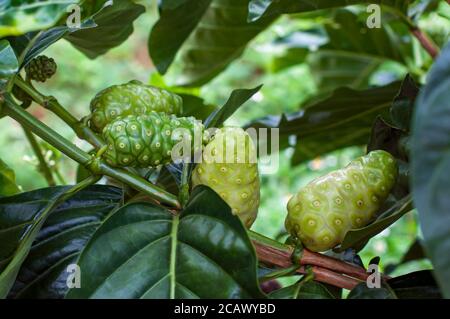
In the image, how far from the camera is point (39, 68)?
0.83 meters

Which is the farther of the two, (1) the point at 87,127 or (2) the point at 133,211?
A: (1) the point at 87,127

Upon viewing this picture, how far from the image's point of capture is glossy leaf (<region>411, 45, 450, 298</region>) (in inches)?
17.3

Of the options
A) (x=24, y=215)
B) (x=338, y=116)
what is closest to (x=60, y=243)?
(x=24, y=215)

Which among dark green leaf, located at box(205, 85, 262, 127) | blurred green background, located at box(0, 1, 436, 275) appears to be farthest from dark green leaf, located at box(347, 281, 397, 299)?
blurred green background, located at box(0, 1, 436, 275)

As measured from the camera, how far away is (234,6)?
4.47 ft

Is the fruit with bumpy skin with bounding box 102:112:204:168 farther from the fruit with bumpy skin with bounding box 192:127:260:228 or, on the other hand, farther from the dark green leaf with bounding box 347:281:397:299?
the dark green leaf with bounding box 347:281:397:299

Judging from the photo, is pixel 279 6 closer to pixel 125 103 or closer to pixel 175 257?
pixel 125 103

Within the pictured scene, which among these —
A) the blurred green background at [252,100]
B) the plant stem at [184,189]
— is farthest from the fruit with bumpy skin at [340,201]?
the blurred green background at [252,100]

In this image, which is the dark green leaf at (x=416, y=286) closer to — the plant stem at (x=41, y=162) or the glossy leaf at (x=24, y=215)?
the glossy leaf at (x=24, y=215)

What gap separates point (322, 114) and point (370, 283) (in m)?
0.59

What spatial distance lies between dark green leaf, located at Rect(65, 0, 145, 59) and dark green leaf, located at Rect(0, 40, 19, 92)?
11 cm
